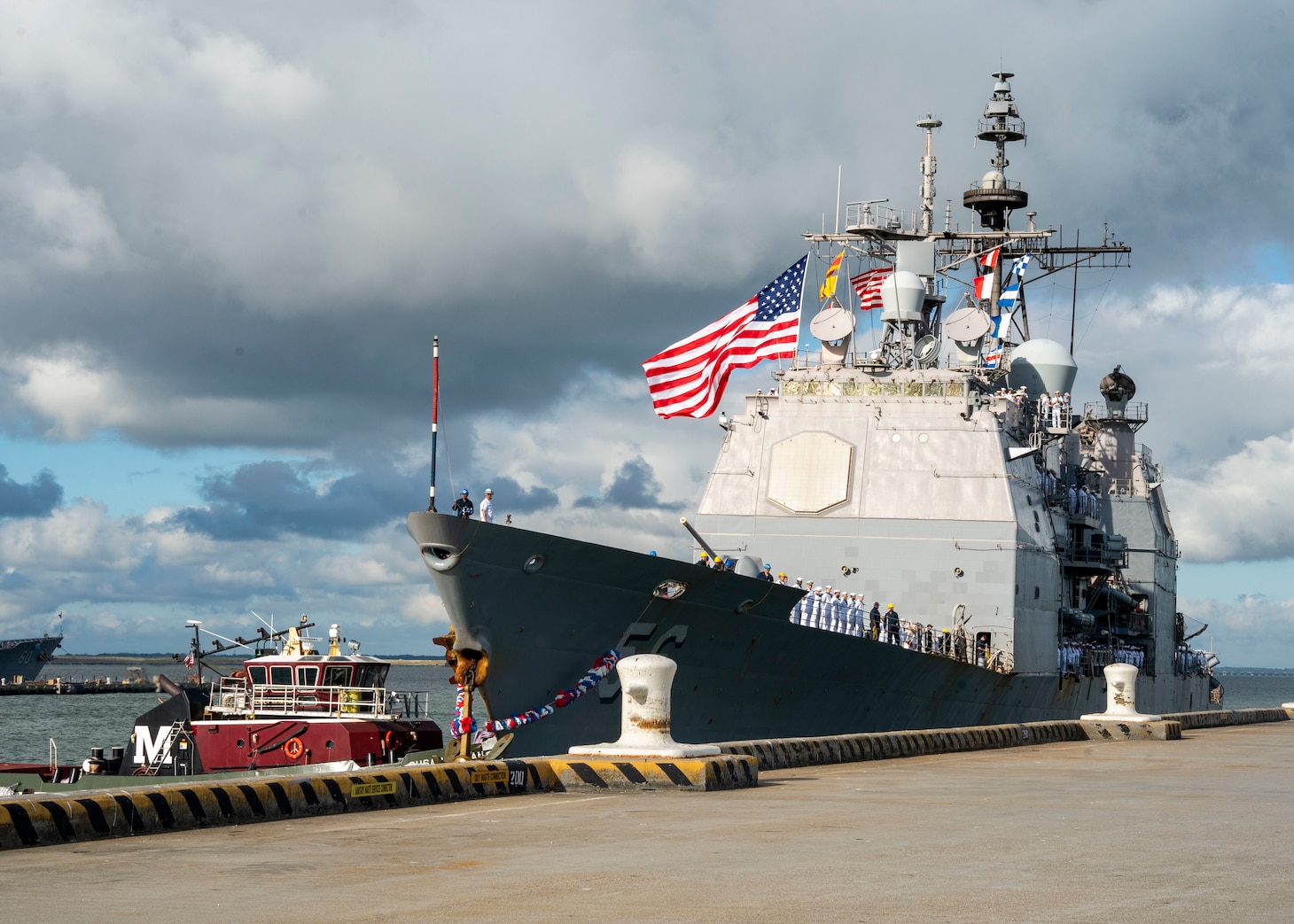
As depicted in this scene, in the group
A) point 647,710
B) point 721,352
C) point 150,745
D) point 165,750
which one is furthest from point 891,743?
point 150,745

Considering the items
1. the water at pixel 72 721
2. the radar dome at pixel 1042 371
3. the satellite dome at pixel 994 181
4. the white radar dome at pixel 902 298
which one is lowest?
the water at pixel 72 721

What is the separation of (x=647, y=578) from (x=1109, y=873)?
10839 millimetres

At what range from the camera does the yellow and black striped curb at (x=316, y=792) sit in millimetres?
8680

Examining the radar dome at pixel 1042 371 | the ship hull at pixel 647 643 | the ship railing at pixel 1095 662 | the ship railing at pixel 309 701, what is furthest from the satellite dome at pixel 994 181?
the ship railing at pixel 309 701

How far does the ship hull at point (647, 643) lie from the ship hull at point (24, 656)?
100178 mm

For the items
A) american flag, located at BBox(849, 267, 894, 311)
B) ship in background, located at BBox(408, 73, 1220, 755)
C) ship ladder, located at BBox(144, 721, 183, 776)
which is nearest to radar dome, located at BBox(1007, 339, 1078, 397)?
ship in background, located at BBox(408, 73, 1220, 755)

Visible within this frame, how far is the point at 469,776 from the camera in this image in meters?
11.2

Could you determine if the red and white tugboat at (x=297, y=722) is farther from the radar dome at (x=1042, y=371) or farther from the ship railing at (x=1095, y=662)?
the radar dome at (x=1042, y=371)

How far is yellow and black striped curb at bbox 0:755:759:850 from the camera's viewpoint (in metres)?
8.68

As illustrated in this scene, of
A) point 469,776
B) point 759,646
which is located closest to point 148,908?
point 469,776

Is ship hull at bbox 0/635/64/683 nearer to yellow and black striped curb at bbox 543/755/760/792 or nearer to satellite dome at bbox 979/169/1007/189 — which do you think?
satellite dome at bbox 979/169/1007/189

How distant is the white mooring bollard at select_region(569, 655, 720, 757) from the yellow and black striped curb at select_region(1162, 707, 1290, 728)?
12.0m

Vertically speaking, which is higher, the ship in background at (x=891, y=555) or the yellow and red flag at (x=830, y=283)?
the yellow and red flag at (x=830, y=283)

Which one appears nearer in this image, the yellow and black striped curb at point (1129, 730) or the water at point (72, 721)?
the yellow and black striped curb at point (1129, 730)
